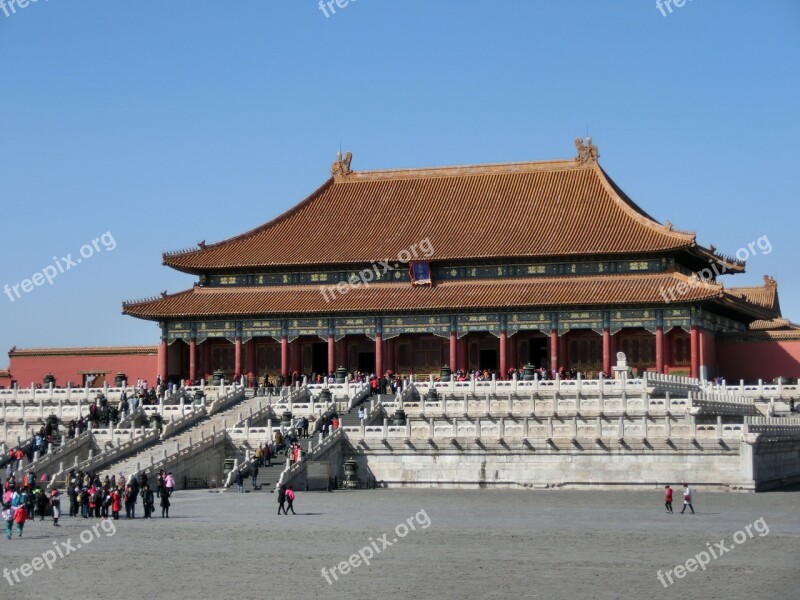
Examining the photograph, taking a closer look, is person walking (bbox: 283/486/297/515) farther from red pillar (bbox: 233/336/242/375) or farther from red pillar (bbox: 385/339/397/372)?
red pillar (bbox: 233/336/242/375)

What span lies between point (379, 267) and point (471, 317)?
21.5ft

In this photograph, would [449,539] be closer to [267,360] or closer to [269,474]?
[269,474]

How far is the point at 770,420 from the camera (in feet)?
169

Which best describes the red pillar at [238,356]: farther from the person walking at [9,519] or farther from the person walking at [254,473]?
the person walking at [9,519]

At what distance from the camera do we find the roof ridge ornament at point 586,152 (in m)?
81.1

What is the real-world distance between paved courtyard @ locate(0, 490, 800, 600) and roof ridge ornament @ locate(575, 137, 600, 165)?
132 ft

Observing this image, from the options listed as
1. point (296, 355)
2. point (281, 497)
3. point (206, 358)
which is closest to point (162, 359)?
point (206, 358)

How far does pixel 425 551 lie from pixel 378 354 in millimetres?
43271

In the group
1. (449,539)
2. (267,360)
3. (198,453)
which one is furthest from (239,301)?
(449,539)

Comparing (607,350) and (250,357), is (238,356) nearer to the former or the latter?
(250,357)

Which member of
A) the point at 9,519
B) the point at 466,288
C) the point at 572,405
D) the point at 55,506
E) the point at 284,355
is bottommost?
the point at 9,519

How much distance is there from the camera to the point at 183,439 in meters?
52.4

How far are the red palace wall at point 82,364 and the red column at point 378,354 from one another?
466 inches

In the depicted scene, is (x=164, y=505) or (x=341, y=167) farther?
(x=341, y=167)
